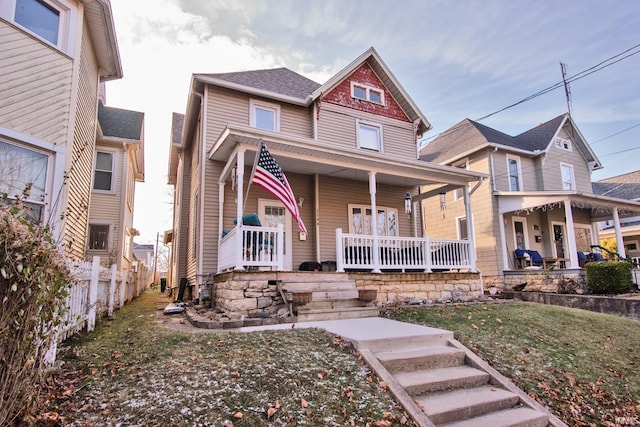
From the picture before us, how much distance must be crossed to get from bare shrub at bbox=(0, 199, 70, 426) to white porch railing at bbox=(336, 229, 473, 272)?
20.7ft

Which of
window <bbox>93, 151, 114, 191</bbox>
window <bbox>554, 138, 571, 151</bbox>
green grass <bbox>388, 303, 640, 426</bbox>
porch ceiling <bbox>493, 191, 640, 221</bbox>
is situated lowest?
green grass <bbox>388, 303, 640, 426</bbox>

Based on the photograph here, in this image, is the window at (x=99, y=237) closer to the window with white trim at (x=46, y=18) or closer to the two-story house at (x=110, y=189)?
the two-story house at (x=110, y=189)

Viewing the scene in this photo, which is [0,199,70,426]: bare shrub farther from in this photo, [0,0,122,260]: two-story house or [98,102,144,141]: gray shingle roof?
[98,102,144,141]: gray shingle roof

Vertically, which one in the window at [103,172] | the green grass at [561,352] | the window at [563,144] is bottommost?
the green grass at [561,352]

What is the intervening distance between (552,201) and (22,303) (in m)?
14.6

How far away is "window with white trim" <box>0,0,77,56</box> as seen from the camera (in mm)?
6227

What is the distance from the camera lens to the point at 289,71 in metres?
13.2

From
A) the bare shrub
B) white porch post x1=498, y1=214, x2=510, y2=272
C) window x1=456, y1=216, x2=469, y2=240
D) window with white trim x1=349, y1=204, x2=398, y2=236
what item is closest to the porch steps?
the bare shrub

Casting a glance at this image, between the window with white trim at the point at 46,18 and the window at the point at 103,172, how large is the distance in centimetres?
697

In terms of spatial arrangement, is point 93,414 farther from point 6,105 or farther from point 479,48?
point 479,48

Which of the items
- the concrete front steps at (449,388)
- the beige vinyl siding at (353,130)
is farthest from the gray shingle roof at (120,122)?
the concrete front steps at (449,388)

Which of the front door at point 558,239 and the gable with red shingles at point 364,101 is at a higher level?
the gable with red shingles at point 364,101

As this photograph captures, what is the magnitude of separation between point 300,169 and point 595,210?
1456cm

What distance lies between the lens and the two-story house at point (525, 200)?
13.9 meters
